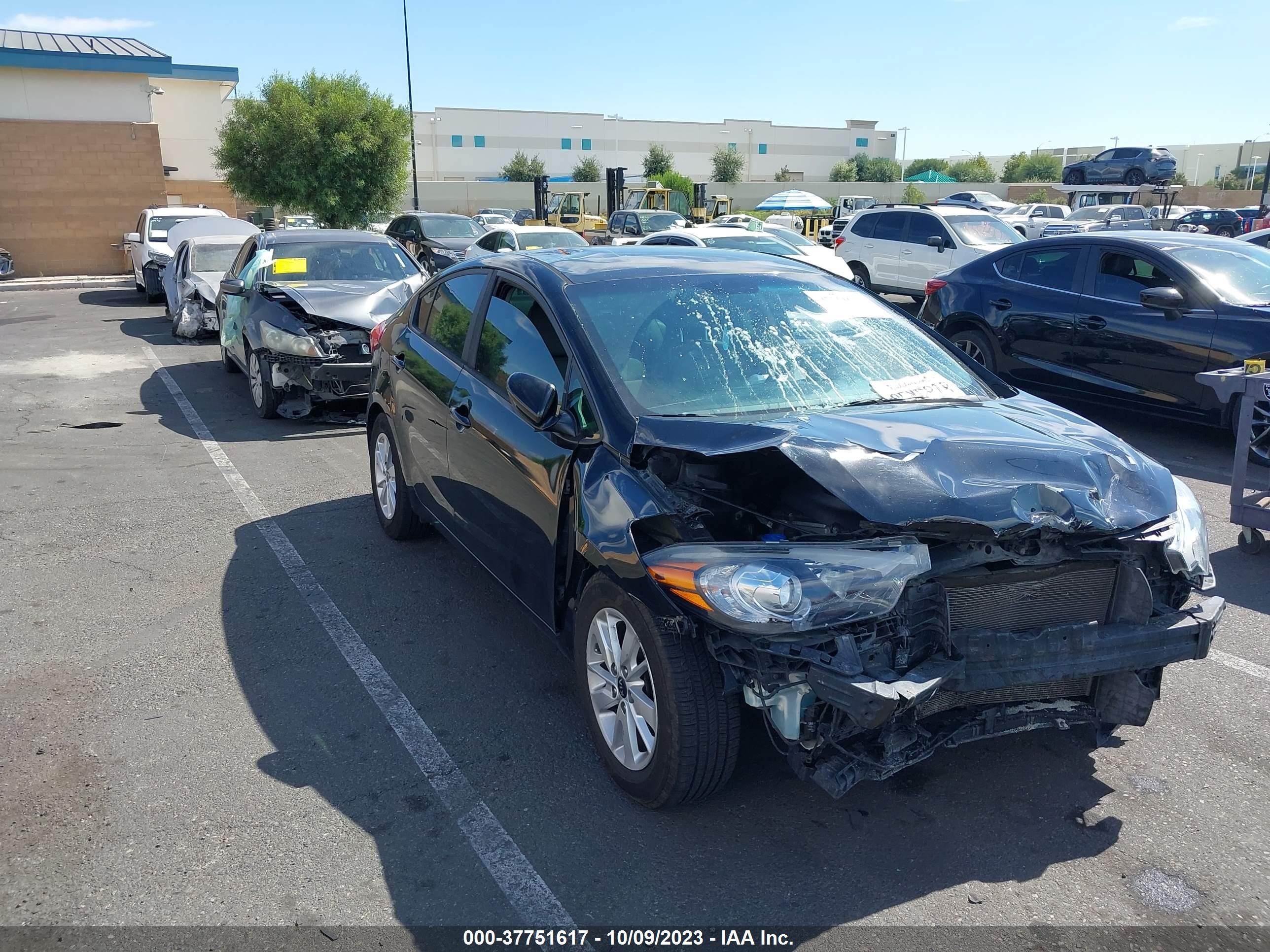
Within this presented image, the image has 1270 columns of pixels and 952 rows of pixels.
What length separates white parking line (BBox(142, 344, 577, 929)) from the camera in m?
2.88

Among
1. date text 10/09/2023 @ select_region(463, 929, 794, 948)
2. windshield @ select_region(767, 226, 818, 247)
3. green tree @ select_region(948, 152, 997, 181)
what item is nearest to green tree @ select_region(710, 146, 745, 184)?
green tree @ select_region(948, 152, 997, 181)

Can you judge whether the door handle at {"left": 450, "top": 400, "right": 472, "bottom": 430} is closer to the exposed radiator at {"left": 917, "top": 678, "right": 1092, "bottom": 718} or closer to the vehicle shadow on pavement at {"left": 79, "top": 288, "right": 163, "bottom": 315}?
the exposed radiator at {"left": 917, "top": 678, "right": 1092, "bottom": 718}

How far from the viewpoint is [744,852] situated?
308cm

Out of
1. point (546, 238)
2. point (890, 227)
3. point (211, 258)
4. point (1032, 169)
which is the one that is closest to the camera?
point (211, 258)

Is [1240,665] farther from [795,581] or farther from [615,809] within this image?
[615,809]

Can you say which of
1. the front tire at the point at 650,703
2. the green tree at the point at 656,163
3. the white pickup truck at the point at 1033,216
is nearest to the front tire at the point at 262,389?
the front tire at the point at 650,703

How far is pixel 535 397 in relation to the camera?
3.62 meters

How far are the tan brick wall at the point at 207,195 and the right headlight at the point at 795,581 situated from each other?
3589 centimetres

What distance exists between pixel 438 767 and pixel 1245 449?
4.80 meters

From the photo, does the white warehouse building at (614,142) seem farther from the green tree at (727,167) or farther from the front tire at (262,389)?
the front tire at (262,389)

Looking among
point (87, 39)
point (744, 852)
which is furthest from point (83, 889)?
point (87, 39)

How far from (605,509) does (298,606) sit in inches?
95.6

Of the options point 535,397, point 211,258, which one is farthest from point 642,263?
point 211,258

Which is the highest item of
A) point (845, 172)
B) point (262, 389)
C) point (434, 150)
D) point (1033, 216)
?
point (434, 150)
